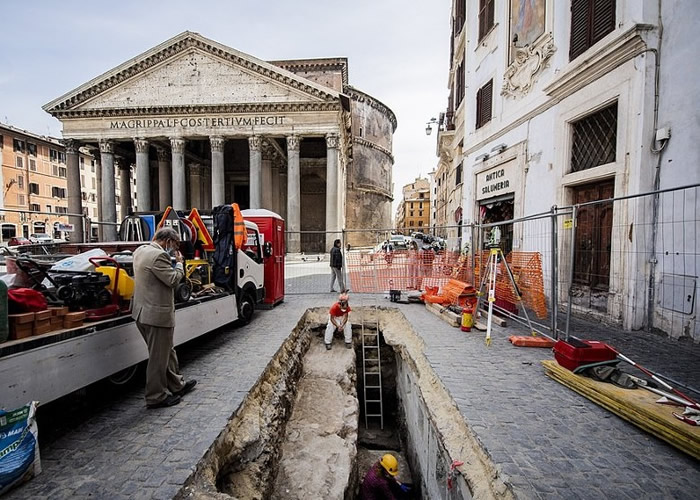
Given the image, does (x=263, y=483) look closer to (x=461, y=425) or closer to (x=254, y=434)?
(x=254, y=434)

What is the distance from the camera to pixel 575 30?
25.8ft

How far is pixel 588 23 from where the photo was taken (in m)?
7.43

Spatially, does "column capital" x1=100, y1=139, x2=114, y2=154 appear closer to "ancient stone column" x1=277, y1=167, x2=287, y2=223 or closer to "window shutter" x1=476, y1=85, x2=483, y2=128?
"ancient stone column" x1=277, y1=167, x2=287, y2=223

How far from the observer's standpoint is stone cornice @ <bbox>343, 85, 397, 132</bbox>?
1810 inches

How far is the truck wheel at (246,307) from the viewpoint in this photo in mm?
7266

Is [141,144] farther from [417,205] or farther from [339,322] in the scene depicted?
[417,205]

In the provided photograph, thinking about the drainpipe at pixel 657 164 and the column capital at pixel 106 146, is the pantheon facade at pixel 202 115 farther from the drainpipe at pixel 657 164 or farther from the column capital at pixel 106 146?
the drainpipe at pixel 657 164

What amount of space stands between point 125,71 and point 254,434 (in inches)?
1148

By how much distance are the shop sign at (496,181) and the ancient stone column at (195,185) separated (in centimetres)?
2793

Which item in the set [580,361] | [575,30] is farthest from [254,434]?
[575,30]

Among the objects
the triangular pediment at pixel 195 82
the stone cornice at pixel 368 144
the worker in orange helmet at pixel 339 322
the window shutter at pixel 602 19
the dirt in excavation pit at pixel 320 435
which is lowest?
the dirt in excavation pit at pixel 320 435

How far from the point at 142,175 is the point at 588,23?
2782cm

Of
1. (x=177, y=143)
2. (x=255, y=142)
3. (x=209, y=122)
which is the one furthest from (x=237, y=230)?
(x=177, y=143)

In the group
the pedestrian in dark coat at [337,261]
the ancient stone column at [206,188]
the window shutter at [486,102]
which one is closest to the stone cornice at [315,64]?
the ancient stone column at [206,188]
